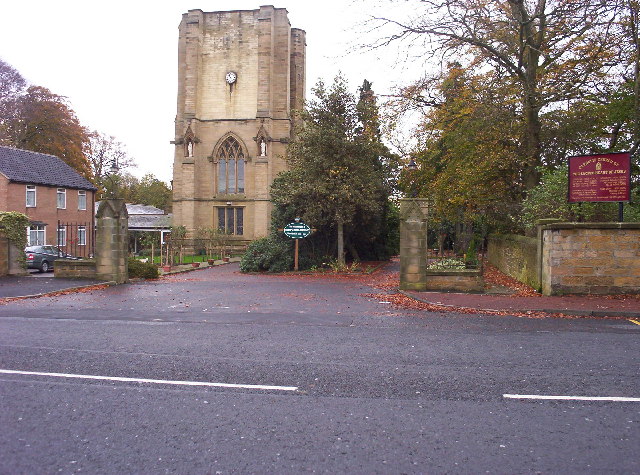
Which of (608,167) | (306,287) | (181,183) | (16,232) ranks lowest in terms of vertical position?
(306,287)

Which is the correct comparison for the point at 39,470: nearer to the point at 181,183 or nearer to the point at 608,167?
the point at 608,167

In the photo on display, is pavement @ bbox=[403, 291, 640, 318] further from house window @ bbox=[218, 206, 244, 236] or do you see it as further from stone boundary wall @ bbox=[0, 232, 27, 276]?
house window @ bbox=[218, 206, 244, 236]

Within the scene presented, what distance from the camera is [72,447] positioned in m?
4.01

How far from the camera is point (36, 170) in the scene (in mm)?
37938

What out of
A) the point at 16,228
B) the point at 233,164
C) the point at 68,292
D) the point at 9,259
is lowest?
the point at 68,292

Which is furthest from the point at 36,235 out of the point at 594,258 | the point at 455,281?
the point at 594,258

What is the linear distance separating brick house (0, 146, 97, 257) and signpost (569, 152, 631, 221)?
28419mm

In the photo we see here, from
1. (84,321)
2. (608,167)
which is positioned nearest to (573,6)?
(608,167)

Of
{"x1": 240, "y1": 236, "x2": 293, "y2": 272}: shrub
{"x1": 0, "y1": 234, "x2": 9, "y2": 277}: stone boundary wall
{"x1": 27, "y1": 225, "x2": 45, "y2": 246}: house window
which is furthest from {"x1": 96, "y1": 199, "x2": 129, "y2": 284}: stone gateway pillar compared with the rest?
{"x1": 27, "y1": 225, "x2": 45, "y2": 246}: house window

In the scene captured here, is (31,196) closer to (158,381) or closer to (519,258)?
(519,258)

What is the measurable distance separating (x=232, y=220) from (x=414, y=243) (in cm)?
3163

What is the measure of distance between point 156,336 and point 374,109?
19174 millimetres

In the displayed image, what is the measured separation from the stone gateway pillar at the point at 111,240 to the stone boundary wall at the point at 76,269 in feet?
1.17

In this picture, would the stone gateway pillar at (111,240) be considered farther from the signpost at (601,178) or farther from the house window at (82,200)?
the house window at (82,200)
